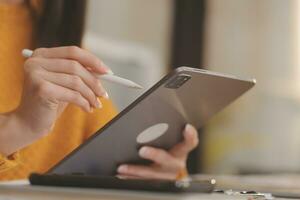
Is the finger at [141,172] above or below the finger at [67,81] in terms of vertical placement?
below

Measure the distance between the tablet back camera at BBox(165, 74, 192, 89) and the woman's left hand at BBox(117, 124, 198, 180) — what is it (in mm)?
123

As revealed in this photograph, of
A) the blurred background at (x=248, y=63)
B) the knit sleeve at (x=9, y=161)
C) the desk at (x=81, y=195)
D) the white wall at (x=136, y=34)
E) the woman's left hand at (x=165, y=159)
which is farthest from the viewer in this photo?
the blurred background at (x=248, y=63)

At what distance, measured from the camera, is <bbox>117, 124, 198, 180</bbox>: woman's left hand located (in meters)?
0.54

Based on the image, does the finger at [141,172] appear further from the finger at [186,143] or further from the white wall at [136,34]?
the white wall at [136,34]

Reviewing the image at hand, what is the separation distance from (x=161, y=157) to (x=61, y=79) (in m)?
0.19

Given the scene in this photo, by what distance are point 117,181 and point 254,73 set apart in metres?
1.44

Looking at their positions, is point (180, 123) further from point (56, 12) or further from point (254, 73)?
point (254, 73)

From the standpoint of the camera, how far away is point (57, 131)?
1.81 ft

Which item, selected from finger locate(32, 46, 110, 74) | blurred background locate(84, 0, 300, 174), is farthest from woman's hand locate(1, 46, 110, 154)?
blurred background locate(84, 0, 300, 174)

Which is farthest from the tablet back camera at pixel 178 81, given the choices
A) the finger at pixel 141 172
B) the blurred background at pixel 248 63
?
the blurred background at pixel 248 63

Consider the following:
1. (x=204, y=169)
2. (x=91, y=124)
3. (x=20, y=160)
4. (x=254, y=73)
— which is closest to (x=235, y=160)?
(x=204, y=169)

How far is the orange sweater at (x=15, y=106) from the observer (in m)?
0.51

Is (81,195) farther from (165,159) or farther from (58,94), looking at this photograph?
(165,159)

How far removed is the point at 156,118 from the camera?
48 centimetres
